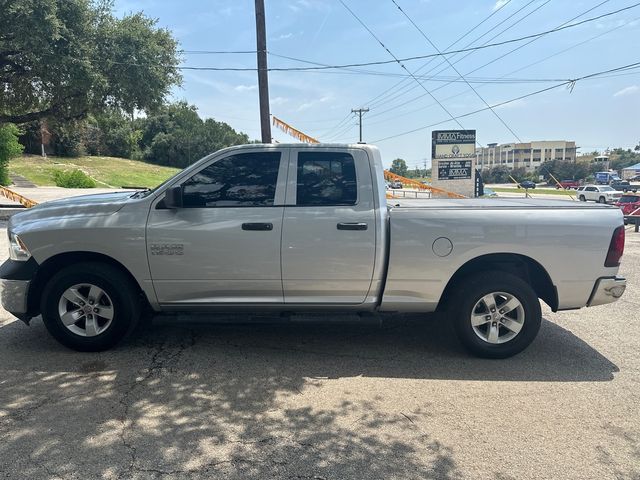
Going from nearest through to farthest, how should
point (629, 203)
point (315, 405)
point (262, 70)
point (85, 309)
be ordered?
point (315, 405), point (85, 309), point (262, 70), point (629, 203)

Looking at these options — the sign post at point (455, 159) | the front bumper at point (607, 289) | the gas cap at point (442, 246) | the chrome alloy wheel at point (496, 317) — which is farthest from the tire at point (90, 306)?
the sign post at point (455, 159)

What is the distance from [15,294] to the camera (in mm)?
4266

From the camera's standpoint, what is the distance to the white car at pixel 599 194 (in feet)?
125

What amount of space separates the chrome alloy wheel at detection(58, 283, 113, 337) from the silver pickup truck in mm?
12

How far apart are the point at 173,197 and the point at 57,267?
4.49 ft

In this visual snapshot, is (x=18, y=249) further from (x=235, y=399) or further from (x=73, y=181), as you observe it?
(x=73, y=181)

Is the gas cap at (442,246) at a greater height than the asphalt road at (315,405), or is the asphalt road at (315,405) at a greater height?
the gas cap at (442,246)

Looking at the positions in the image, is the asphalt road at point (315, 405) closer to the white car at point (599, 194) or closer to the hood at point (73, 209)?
the hood at point (73, 209)

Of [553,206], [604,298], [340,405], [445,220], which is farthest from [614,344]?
[340,405]

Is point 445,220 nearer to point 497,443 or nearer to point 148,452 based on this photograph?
point 497,443

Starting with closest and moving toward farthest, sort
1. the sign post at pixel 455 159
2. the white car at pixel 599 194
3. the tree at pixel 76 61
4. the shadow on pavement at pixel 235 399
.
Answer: the shadow on pavement at pixel 235 399 < the tree at pixel 76 61 < the sign post at pixel 455 159 < the white car at pixel 599 194

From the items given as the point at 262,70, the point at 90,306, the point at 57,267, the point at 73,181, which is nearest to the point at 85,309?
the point at 90,306

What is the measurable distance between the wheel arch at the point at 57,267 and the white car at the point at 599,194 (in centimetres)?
4021

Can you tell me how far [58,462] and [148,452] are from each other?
51cm
